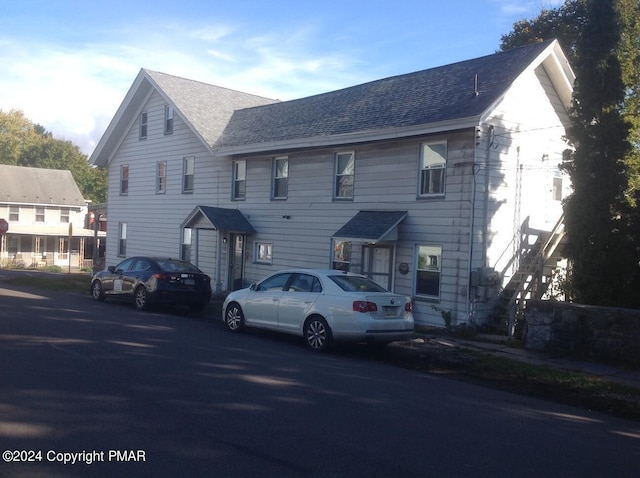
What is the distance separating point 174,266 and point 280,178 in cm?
508

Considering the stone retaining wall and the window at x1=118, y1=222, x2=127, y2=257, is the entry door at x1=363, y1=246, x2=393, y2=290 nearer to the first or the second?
the stone retaining wall

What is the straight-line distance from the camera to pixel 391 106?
65.1ft

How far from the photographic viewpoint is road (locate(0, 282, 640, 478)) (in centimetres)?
633

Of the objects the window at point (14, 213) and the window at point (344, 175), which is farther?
the window at point (14, 213)

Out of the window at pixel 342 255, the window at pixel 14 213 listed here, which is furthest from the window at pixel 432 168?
the window at pixel 14 213

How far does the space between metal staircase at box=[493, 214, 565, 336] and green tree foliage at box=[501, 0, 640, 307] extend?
1732mm

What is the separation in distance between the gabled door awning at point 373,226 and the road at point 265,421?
5639 millimetres

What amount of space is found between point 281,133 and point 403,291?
7068 mm

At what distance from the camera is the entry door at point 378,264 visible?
19109 millimetres

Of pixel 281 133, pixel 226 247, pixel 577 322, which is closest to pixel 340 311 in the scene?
pixel 577 322

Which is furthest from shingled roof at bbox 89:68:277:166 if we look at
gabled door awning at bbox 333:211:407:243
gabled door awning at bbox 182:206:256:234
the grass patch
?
gabled door awning at bbox 333:211:407:243

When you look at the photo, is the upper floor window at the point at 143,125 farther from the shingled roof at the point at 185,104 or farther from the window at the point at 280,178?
the window at the point at 280,178

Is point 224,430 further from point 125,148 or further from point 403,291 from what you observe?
point 125,148

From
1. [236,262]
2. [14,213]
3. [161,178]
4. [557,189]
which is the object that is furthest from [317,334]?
[14,213]
